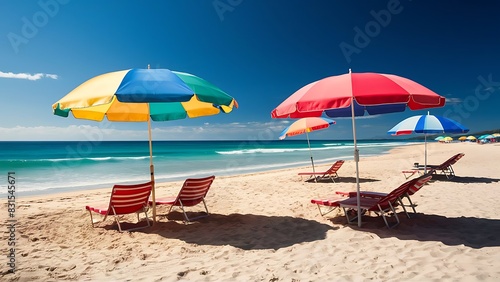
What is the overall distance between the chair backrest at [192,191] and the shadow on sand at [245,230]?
0.38 meters

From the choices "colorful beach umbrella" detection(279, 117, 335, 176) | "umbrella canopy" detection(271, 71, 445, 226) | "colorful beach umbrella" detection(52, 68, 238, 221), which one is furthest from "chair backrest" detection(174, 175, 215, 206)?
"colorful beach umbrella" detection(279, 117, 335, 176)

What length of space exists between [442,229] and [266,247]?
8.83 feet

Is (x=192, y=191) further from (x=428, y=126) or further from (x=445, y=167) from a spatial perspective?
(x=445, y=167)

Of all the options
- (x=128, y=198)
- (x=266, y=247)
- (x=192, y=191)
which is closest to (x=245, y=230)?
(x=266, y=247)

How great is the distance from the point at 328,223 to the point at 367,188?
4.43 metres

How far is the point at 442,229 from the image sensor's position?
455cm

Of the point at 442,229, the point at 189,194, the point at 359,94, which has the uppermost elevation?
the point at 359,94

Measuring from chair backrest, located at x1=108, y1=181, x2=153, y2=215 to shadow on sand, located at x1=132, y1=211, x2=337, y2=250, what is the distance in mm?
440

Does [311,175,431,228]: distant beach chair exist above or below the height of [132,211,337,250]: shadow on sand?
above

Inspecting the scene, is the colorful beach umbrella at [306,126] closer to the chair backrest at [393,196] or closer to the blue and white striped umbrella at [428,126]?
the blue and white striped umbrella at [428,126]

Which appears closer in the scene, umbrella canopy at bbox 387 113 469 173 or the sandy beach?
the sandy beach

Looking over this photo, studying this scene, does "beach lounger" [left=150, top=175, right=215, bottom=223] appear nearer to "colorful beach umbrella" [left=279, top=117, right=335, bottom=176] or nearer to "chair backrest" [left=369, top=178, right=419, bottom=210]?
"chair backrest" [left=369, top=178, right=419, bottom=210]

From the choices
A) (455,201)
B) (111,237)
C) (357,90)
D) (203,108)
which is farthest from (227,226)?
(455,201)

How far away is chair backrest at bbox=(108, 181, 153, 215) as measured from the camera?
461 cm
